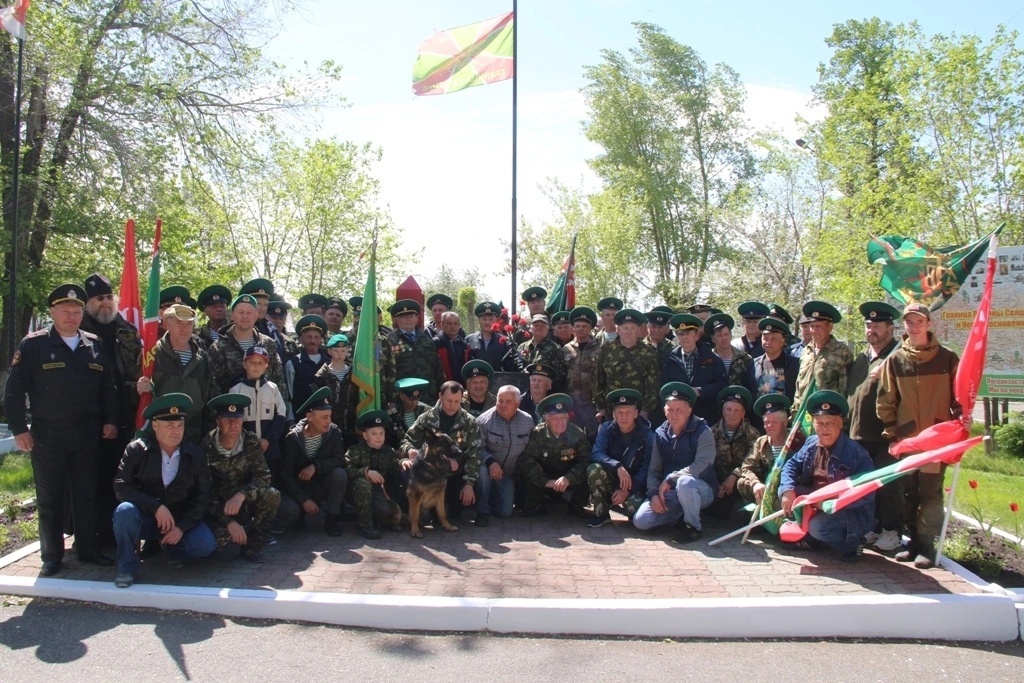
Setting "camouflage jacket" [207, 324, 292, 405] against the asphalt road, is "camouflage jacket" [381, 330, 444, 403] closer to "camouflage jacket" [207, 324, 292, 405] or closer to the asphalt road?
"camouflage jacket" [207, 324, 292, 405]

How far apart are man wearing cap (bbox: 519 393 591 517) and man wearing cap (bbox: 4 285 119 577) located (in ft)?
11.5

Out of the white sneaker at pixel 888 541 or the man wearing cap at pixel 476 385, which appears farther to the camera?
the man wearing cap at pixel 476 385

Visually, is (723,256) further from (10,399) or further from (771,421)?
(10,399)

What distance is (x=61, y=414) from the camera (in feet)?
18.6

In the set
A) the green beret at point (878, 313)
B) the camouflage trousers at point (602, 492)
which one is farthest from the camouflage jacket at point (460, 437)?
the green beret at point (878, 313)

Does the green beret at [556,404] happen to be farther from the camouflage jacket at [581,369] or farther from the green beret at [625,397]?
the camouflage jacket at [581,369]

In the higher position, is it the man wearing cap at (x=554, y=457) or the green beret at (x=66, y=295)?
the green beret at (x=66, y=295)

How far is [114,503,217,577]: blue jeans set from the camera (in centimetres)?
544

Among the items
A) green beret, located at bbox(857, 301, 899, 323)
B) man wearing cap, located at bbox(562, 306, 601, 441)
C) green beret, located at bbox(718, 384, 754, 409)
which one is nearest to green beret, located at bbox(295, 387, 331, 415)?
man wearing cap, located at bbox(562, 306, 601, 441)

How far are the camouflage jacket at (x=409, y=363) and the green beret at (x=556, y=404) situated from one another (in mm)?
1321

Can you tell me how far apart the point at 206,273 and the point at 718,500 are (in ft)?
44.9

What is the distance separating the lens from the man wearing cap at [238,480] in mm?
5918

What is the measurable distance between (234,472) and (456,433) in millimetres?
1937

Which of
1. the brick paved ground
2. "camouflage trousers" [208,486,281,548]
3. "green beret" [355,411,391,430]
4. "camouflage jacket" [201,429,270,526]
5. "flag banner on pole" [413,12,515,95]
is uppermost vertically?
"flag banner on pole" [413,12,515,95]
